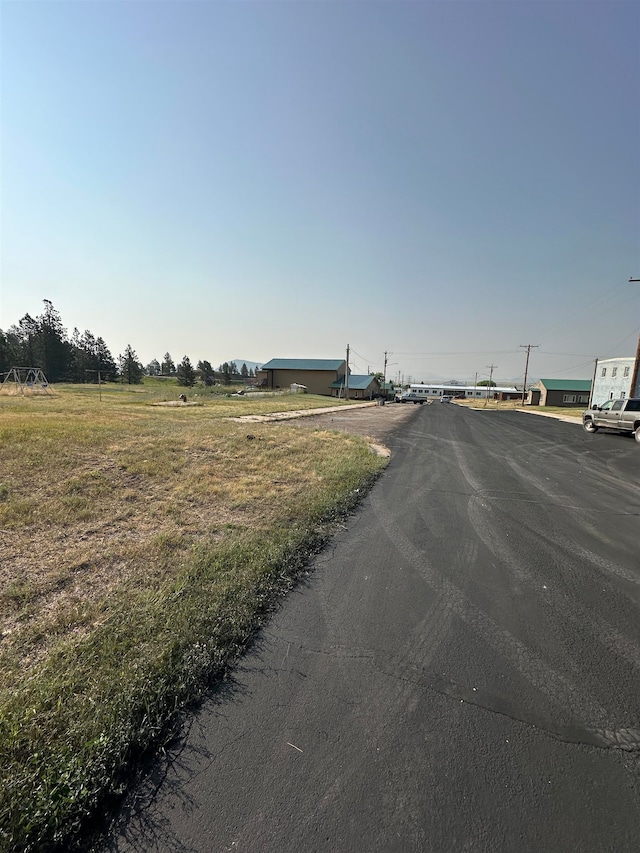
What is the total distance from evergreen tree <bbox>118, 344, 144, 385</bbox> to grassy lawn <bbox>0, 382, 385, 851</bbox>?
80.4 meters

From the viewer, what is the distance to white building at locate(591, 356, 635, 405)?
36969mm

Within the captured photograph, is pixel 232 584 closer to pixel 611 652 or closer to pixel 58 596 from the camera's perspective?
pixel 58 596

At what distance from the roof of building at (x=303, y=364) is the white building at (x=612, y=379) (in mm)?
35490

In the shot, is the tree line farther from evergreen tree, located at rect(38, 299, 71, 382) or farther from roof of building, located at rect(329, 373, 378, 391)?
roof of building, located at rect(329, 373, 378, 391)

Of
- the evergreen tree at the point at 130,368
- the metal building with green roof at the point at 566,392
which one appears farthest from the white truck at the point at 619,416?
the evergreen tree at the point at 130,368

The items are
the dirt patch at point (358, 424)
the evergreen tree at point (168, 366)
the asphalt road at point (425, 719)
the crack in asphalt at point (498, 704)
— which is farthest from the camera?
the evergreen tree at point (168, 366)

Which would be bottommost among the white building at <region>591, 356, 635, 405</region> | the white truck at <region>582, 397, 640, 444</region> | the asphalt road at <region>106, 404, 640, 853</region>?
the asphalt road at <region>106, 404, 640, 853</region>

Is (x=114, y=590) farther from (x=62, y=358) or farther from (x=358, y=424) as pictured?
(x=62, y=358)

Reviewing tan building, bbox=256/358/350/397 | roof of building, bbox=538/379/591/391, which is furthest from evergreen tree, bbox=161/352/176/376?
roof of building, bbox=538/379/591/391

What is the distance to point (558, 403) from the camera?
63.8 metres

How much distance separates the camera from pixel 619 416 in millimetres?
16219

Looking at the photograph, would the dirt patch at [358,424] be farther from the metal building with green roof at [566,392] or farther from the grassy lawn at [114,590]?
the metal building with green roof at [566,392]

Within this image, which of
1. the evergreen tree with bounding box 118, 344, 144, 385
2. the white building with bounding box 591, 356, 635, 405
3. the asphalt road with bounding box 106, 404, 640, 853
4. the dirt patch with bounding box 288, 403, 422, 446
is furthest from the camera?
the evergreen tree with bounding box 118, 344, 144, 385

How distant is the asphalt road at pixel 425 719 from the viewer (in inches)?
64.0
